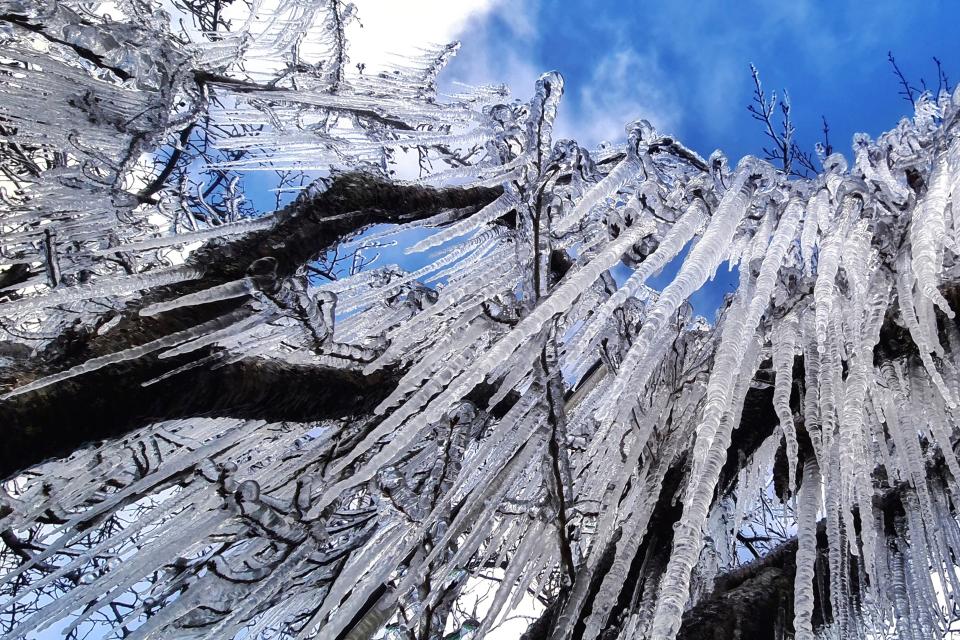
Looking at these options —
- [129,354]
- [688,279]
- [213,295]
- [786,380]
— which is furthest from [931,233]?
[129,354]

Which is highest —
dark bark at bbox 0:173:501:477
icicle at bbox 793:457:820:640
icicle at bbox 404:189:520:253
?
icicle at bbox 404:189:520:253

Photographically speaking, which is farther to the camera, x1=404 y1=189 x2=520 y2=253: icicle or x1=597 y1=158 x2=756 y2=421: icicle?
x1=404 y1=189 x2=520 y2=253: icicle

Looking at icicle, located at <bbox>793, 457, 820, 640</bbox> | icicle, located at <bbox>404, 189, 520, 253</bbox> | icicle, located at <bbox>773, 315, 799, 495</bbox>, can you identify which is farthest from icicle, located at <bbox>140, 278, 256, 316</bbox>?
icicle, located at <bbox>793, 457, 820, 640</bbox>

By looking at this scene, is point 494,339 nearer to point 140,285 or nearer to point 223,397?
point 223,397

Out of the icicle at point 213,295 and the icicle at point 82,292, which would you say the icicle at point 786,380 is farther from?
the icicle at point 82,292

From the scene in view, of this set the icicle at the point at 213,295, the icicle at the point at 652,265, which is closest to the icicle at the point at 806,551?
the icicle at the point at 652,265

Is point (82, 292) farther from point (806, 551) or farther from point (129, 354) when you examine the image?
point (806, 551)

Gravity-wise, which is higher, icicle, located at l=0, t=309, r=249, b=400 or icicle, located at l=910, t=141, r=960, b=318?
icicle, located at l=910, t=141, r=960, b=318

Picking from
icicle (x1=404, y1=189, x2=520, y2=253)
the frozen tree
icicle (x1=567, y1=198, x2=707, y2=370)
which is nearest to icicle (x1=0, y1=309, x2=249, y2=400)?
the frozen tree

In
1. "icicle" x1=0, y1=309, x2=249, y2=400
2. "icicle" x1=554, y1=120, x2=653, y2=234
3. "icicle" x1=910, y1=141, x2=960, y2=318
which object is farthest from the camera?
"icicle" x1=554, y1=120, x2=653, y2=234

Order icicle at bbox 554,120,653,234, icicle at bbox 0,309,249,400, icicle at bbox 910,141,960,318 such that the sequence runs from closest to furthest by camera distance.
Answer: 1. icicle at bbox 0,309,249,400
2. icicle at bbox 910,141,960,318
3. icicle at bbox 554,120,653,234

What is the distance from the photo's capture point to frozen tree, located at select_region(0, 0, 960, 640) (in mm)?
1276

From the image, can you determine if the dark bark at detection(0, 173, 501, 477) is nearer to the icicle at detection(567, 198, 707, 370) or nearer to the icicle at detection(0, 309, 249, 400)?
the icicle at detection(0, 309, 249, 400)

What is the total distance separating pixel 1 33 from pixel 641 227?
6.09 ft
